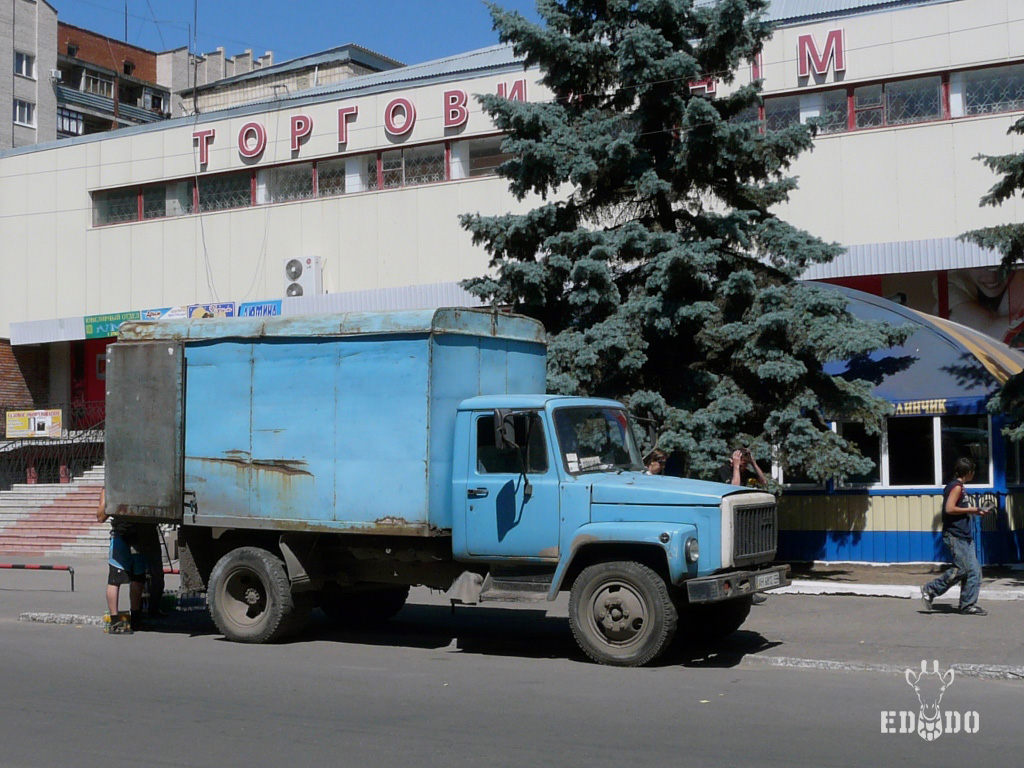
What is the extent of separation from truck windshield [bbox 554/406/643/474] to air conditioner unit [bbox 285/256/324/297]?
1879 centimetres

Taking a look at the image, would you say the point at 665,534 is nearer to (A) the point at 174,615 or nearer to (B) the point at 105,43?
(A) the point at 174,615

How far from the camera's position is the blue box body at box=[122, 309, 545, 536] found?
10430 mm

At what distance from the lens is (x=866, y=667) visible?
966 centimetres

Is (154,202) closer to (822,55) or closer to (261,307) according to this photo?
(261,307)

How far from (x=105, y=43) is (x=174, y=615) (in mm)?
63772

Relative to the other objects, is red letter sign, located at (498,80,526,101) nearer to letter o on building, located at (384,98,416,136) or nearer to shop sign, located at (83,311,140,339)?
letter o on building, located at (384,98,416,136)

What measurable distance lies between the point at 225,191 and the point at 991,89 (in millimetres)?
19145

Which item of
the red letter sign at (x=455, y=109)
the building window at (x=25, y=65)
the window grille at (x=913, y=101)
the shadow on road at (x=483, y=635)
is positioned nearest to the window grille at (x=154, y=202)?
the red letter sign at (x=455, y=109)

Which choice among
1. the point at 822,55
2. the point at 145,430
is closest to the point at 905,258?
the point at 822,55

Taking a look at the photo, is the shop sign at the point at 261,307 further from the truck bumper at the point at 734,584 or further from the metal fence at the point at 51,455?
the truck bumper at the point at 734,584

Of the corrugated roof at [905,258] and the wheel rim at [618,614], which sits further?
the corrugated roof at [905,258]

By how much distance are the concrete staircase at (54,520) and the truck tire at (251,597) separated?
13165 mm

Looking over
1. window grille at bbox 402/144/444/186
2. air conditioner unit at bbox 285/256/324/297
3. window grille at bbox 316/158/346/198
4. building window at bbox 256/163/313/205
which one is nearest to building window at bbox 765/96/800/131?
window grille at bbox 402/144/444/186

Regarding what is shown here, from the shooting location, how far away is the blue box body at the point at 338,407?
34.2 feet
